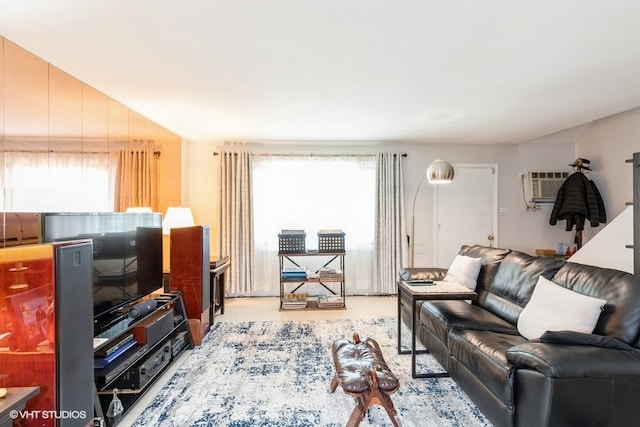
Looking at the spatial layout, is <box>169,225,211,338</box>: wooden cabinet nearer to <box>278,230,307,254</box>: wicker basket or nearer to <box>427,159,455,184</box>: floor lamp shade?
<box>278,230,307,254</box>: wicker basket

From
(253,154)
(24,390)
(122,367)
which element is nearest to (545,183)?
(253,154)

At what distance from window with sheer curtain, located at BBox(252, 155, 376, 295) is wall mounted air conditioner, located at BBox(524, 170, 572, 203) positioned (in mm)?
2418

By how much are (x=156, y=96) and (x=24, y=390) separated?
2.41 metres

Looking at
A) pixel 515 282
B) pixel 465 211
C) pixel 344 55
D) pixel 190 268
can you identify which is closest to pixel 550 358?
pixel 515 282

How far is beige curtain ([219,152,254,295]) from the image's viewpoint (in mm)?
4656

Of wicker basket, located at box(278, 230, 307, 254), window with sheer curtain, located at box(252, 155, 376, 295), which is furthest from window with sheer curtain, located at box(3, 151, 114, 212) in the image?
window with sheer curtain, located at box(252, 155, 376, 295)

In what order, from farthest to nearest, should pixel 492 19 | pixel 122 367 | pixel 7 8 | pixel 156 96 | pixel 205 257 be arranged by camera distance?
pixel 205 257, pixel 156 96, pixel 122 367, pixel 492 19, pixel 7 8

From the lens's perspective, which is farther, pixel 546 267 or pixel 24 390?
pixel 546 267

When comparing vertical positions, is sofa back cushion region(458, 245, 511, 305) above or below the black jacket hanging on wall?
below

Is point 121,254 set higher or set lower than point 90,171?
lower

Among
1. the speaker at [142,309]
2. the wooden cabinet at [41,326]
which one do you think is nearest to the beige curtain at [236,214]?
the speaker at [142,309]

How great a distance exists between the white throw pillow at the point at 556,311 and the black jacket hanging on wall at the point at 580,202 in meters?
3.02

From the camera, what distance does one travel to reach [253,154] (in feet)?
15.5

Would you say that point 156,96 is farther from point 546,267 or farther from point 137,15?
point 546,267
